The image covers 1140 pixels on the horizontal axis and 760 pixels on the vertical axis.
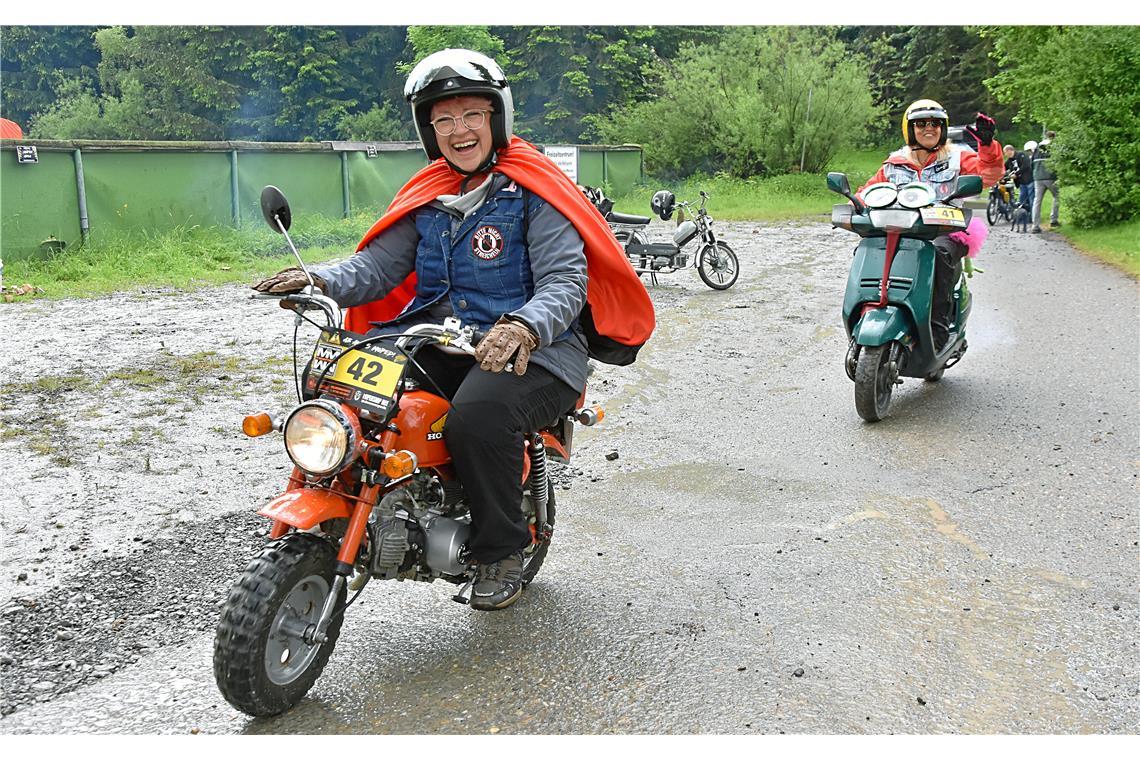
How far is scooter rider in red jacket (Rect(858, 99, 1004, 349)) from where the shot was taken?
7773mm

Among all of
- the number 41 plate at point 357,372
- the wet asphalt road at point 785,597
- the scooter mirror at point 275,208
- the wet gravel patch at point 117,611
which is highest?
the scooter mirror at point 275,208

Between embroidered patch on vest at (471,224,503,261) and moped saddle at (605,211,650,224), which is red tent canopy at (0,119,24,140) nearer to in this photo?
moped saddle at (605,211,650,224)

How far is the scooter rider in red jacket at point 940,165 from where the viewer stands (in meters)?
7.77

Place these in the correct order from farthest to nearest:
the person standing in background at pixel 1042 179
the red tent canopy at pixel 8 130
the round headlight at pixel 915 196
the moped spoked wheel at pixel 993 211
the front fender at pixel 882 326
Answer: the moped spoked wheel at pixel 993 211
the person standing in background at pixel 1042 179
the red tent canopy at pixel 8 130
the round headlight at pixel 915 196
the front fender at pixel 882 326

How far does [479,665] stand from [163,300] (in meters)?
10.2

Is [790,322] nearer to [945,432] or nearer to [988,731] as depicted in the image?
[945,432]

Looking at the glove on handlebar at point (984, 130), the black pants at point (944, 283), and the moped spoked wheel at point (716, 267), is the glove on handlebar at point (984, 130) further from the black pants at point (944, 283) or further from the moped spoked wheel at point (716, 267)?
the moped spoked wheel at point (716, 267)

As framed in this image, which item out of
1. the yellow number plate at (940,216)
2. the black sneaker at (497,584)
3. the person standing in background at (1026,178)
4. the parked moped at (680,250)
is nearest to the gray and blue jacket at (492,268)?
the black sneaker at (497,584)

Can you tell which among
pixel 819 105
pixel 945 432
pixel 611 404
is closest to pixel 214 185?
pixel 611 404

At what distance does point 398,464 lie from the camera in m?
3.35

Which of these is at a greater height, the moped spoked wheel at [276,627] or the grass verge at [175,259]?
the moped spoked wheel at [276,627]

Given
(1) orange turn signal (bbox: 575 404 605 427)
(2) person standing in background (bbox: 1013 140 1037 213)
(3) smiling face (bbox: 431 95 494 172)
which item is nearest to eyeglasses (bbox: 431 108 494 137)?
(3) smiling face (bbox: 431 95 494 172)

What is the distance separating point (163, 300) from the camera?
12.8 metres

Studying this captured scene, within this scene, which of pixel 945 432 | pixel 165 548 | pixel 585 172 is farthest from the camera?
pixel 585 172
